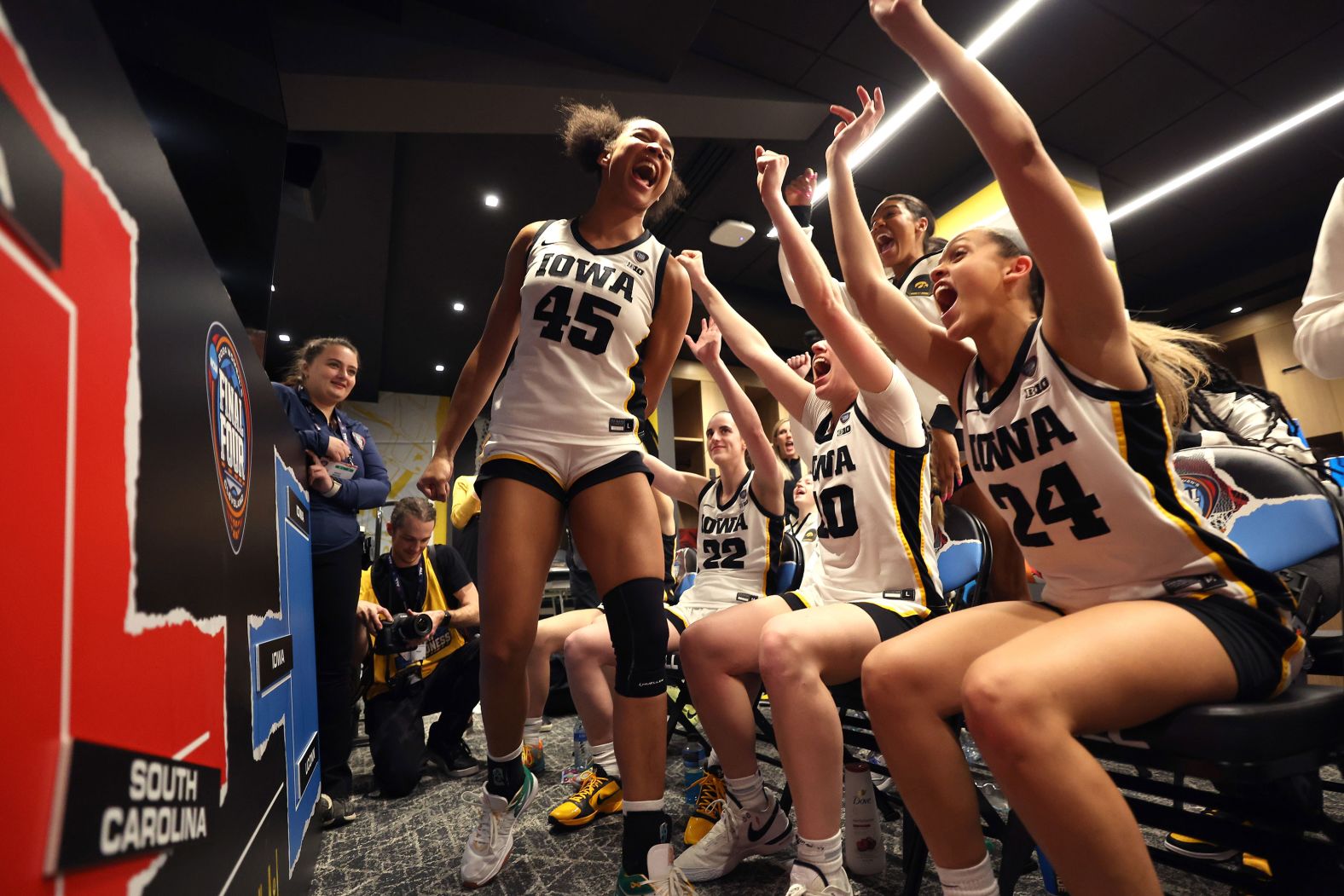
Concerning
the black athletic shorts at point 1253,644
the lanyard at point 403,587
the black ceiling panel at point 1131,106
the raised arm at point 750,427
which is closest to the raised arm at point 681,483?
the raised arm at point 750,427

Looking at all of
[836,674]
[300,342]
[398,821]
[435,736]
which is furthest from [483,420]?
[836,674]

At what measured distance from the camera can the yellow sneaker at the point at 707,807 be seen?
1.71m

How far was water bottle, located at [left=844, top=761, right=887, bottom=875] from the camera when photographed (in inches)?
57.7

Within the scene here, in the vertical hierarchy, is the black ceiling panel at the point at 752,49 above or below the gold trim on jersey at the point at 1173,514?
above

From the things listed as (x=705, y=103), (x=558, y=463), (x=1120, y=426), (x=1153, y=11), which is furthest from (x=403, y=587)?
(x=1153, y=11)

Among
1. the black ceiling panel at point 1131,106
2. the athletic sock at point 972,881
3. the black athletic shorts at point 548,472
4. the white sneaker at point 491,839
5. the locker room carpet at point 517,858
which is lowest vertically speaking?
the locker room carpet at point 517,858

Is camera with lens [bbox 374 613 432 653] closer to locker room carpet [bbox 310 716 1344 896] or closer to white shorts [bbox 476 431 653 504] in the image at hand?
locker room carpet [bbox 310 716 1344 896]

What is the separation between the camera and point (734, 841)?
4.87 ft

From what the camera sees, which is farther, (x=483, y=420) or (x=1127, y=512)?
(x=483, y=420)

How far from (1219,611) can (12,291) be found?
1.26 meters

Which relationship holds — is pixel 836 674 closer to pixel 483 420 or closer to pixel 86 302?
pixel 86 302

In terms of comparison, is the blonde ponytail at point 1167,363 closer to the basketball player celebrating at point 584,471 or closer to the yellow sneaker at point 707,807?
the basketball player celebrating at point 584,471

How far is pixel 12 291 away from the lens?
386mm

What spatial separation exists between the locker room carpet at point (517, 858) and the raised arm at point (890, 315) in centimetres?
110
